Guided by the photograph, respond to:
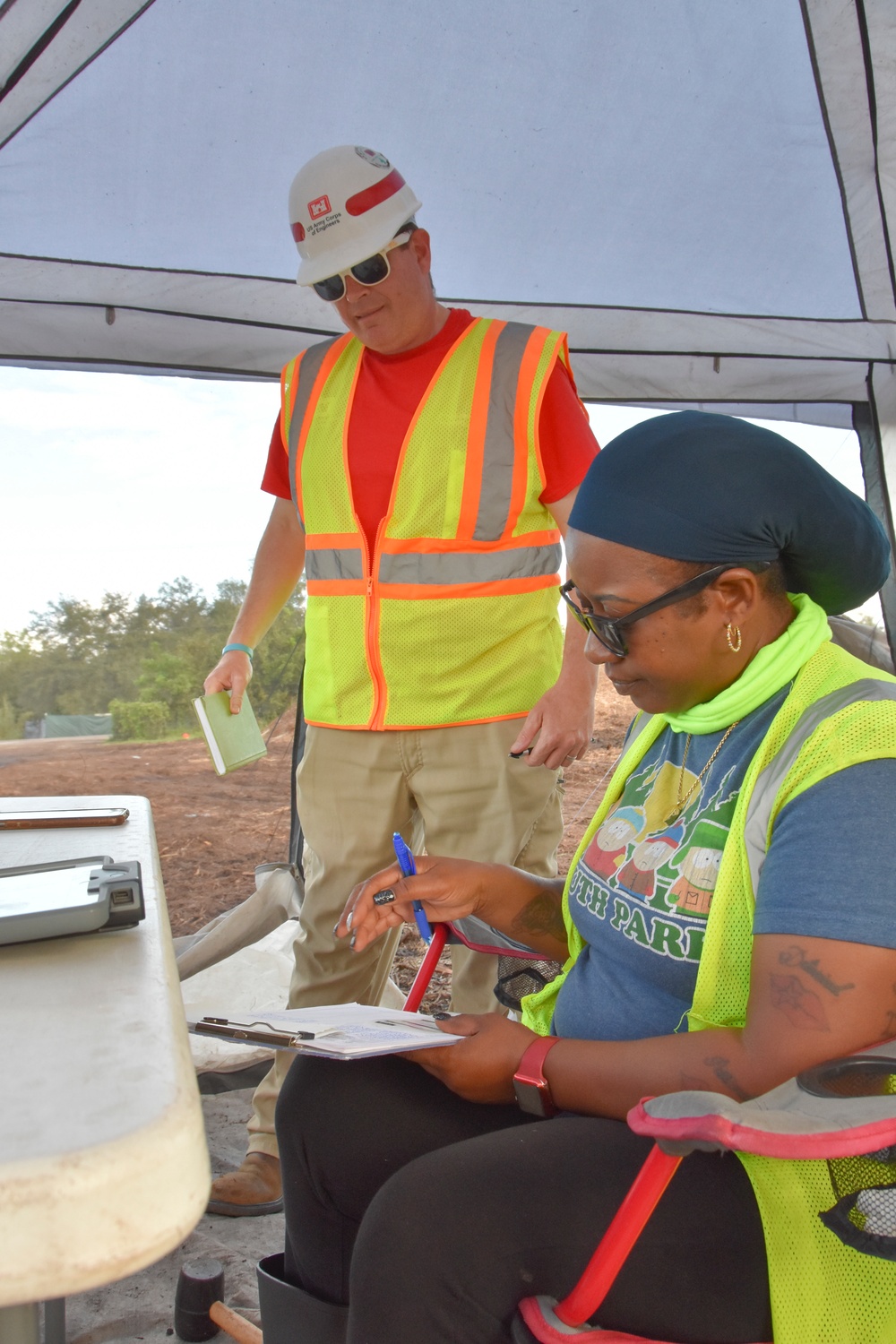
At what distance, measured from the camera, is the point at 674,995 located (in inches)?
51.4

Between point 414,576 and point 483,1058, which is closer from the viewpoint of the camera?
point 483,1058

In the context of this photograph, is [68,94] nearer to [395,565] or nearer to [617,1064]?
Result: [395,565]

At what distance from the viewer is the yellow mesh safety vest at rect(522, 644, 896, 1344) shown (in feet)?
3.46

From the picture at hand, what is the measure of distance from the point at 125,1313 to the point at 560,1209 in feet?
4.28

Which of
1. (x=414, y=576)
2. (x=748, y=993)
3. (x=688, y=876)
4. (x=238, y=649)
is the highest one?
(x=414, y=576)

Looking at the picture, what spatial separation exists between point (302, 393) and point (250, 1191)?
1794 millimetres

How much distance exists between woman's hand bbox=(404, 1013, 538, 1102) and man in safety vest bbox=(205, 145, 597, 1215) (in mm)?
916

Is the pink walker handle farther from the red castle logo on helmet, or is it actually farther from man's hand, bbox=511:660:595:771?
the red castle logo on helmet

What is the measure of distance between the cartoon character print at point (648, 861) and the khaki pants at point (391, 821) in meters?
0.85

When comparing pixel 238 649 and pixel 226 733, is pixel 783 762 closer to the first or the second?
pixel 226 733

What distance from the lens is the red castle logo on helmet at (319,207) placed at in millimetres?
2209

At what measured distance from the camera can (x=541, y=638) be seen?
7.69 feet

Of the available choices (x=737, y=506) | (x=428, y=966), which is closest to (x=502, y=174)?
(x=737, y=506)

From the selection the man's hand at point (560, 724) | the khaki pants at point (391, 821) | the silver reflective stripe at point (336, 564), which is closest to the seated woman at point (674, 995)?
the man's hand at point (560, 724)
